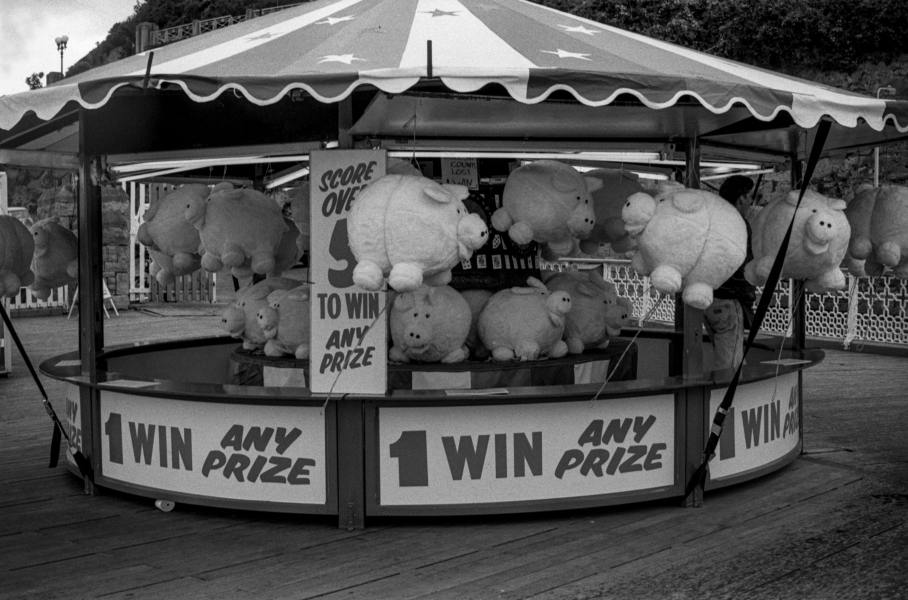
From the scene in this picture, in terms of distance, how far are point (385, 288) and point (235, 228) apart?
195cm

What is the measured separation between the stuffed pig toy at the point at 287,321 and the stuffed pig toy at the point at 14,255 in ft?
4.93

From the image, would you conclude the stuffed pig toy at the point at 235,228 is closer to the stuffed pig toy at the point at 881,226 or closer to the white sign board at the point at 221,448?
the white sign board at the point at 221,448

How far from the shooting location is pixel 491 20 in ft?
18.0

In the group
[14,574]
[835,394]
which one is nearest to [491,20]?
[14,574]

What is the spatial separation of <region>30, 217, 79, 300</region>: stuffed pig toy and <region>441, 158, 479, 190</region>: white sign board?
251 cm

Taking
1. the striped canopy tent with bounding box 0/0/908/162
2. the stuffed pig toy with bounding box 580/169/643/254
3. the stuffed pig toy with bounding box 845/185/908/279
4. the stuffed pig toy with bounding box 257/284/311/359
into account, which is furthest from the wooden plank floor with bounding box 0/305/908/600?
the striped canopy tent with bounding box 0/0/908/162

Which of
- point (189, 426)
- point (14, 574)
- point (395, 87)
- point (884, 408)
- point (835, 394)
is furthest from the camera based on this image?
point (835, 394)

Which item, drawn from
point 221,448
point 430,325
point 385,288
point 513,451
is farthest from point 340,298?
point 513,451

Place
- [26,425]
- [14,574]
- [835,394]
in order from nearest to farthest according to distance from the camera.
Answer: [14,574] → [26,425] → [835,394]

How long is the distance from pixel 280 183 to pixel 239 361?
2.89 m

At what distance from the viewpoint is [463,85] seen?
14.0 ft

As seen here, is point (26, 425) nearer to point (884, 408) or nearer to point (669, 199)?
point (669, 199)

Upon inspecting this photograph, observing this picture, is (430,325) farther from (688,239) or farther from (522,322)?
(688,239)

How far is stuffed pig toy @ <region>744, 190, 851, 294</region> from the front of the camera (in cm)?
529
